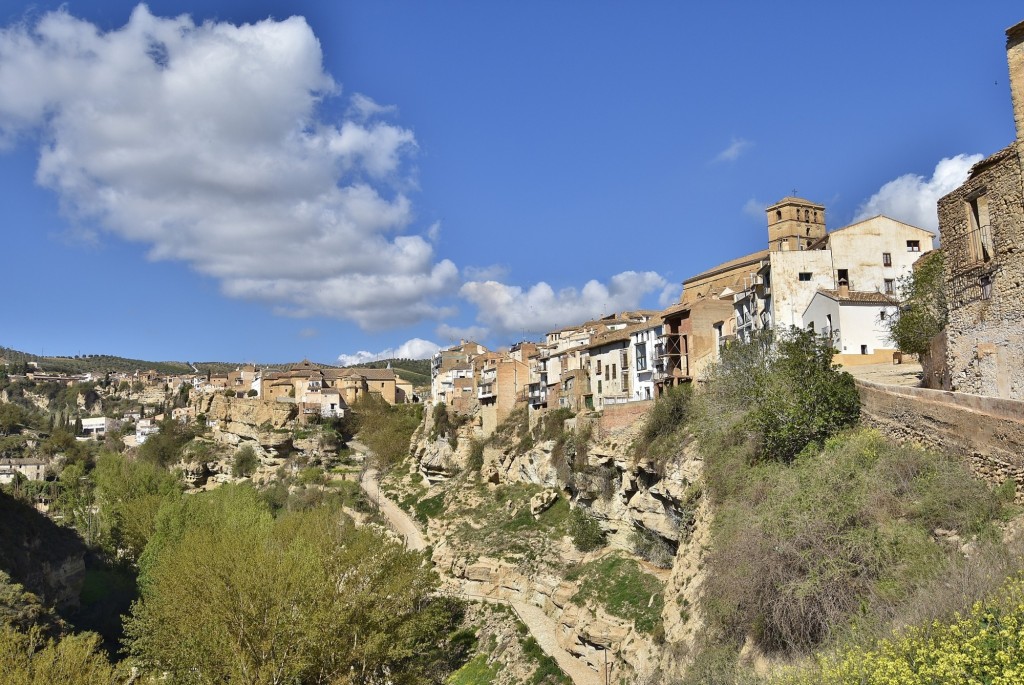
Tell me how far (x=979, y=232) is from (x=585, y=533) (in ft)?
73.6

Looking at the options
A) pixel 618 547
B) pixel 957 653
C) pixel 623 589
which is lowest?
pixel 623 589

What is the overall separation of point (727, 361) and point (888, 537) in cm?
1683

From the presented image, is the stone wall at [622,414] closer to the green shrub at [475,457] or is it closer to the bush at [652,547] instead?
the bush at [652,547]

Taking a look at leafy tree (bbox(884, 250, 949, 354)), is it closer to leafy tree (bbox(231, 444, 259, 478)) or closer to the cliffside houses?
the cliffside houses

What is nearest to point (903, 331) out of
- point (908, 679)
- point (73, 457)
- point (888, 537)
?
point (888, 537)

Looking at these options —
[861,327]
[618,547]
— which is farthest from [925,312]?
[618,547]

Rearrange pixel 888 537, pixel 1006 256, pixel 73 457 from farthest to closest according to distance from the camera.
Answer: pixel 73 457 < pixel 1006 256 < pixel 888 537

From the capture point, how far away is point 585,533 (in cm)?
3522

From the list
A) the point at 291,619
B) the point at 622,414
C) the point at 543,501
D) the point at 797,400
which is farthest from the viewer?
the point at 543,501

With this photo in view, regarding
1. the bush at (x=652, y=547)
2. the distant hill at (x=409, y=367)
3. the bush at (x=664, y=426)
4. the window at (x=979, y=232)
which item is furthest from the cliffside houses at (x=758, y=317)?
the distant hill at (x=409, y=367)

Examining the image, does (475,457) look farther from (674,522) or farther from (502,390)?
(674,522)

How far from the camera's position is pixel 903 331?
83.6 ft

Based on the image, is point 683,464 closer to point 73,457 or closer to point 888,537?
point 888,537

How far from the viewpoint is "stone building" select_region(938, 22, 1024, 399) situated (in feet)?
51.5
